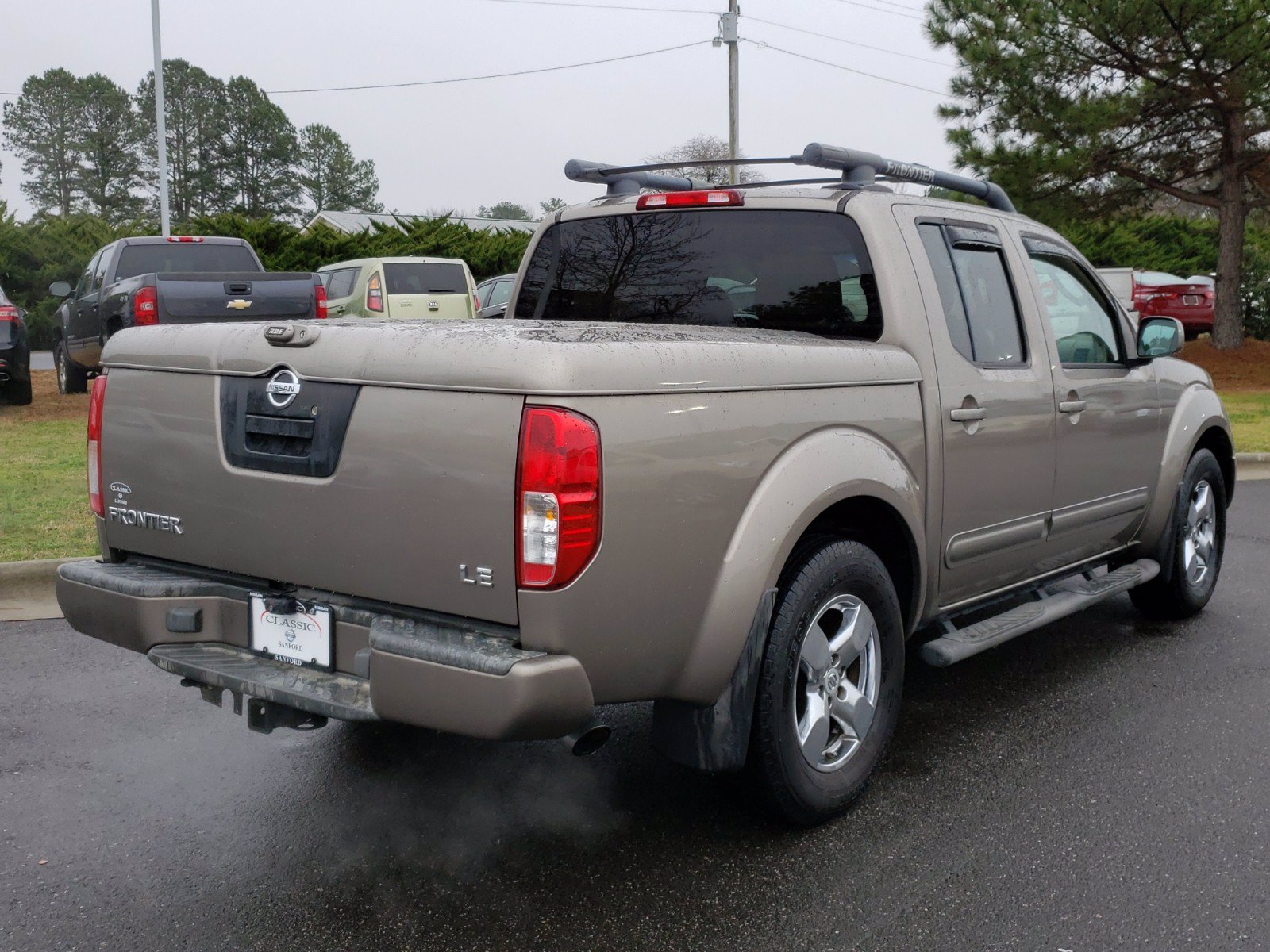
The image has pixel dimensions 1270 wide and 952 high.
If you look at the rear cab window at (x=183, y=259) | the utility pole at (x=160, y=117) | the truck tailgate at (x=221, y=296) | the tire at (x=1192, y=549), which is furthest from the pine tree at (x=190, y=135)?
the tire at (x=1192, y=549)

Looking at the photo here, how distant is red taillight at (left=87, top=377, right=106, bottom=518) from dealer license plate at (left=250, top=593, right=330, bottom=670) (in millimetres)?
786

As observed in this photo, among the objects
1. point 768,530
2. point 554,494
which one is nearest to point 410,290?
point 768,530

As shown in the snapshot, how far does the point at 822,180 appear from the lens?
4.65 metres

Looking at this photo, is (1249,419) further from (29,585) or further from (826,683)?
(29,585)

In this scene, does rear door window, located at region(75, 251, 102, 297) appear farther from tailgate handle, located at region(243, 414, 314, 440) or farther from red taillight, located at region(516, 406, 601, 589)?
red taillight, located at region(516, 406, 601, 589)

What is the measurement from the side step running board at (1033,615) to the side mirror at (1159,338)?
94cm

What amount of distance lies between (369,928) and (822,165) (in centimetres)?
278

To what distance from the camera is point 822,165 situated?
13.9 feet

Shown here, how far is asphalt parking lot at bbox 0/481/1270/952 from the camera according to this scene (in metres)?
3.08

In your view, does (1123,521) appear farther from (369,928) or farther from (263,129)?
(263,129)

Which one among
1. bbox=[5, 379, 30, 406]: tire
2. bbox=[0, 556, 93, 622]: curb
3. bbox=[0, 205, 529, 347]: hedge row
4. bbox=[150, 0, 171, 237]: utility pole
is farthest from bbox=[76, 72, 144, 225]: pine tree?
bbox=[0, 556, 93, 622]: curb

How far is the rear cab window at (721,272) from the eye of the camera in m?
4.14

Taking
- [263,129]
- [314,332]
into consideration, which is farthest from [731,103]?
[263,129]

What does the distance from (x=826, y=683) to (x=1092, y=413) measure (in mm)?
1959
